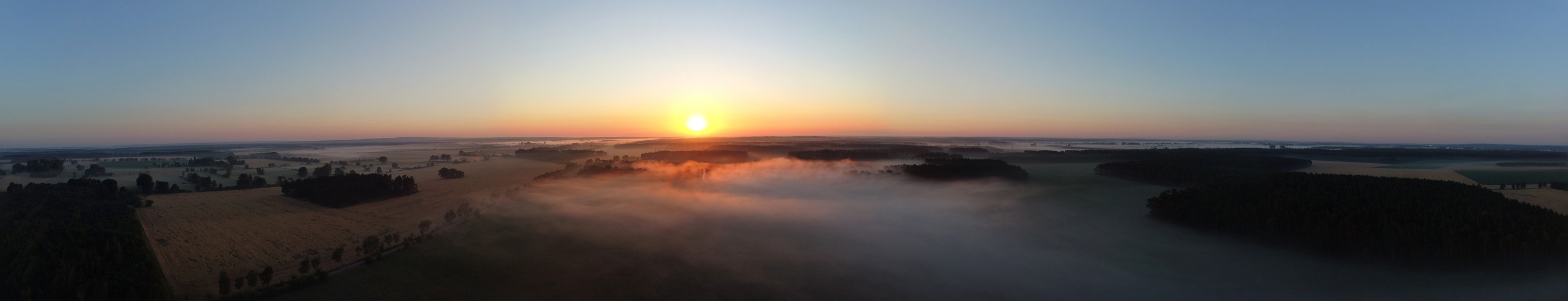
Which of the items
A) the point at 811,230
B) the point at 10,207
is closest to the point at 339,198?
the point at 10,207

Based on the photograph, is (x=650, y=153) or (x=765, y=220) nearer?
(x=765, y=220)

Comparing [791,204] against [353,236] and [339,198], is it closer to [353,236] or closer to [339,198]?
[353,236]

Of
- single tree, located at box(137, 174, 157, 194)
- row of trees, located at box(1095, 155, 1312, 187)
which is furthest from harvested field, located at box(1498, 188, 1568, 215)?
single tree, located at box(137, 174, 157, 194)

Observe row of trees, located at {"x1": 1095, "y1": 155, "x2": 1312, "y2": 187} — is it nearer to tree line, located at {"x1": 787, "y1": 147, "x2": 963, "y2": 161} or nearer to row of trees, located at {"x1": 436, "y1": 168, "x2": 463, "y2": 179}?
tree line, located at {"x1": 787, "y1": 147, "x2": 963, "y2": 161}

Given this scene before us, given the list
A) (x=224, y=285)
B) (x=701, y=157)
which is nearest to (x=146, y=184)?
(x=224, y=285)

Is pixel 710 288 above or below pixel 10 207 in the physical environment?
below

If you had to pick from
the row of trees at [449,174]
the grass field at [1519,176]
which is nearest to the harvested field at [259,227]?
the row of trees at [449,174]

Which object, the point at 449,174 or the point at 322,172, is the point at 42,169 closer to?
the point at 322,172

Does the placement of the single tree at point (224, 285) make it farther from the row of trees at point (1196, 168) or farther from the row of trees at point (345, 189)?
the row of trees at point (1196, 168)
